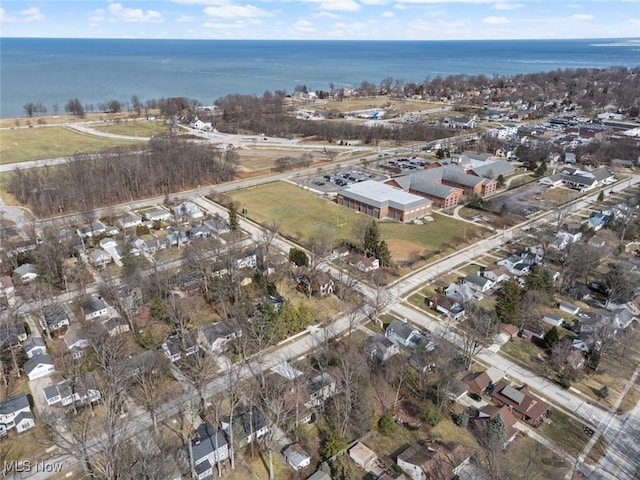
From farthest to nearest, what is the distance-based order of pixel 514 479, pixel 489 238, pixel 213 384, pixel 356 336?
pixel 489 238
pixel 356 336
pixel 213 384
pixel 514 479

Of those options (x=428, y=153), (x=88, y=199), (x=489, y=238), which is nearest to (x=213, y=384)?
(x=489, y=238)

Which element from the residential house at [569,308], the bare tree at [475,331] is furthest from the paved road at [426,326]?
the residential house at [569,308]

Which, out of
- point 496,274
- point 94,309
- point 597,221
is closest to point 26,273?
point 94,309

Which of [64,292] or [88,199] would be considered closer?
[64,292]

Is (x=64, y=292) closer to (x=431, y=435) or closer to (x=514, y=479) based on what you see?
(x=431, y=435)

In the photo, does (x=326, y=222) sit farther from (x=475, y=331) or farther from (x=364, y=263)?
(x=475, y=331)

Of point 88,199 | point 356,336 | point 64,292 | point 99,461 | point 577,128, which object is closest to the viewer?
point 99,461

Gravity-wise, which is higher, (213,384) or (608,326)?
(608,326)

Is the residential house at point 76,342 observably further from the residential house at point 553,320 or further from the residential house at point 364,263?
the residential house at point 553,320
